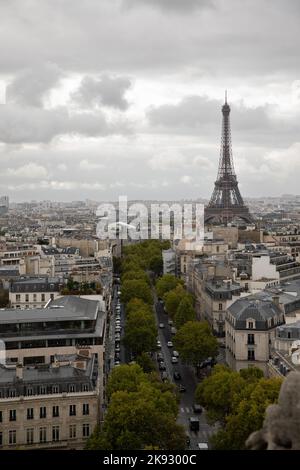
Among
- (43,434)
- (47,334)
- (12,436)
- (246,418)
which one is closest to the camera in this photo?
(246,418)

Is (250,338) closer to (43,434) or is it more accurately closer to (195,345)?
(195,345)

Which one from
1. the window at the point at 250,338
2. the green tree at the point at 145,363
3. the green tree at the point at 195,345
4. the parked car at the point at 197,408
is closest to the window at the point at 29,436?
the parked car at the point at 197,408

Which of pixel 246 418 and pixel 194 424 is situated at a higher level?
pixel 246 418

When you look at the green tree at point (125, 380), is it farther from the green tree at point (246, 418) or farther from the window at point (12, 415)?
the green tree at point (246, 418)

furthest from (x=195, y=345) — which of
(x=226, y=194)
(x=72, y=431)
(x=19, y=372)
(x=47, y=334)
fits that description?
(x=226, y=194)

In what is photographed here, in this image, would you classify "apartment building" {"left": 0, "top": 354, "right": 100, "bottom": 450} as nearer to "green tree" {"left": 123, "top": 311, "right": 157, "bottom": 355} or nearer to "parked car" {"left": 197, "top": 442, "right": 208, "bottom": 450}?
"parked car" {"left": 197, "top": 442, "right": 208, "bottom": 450}

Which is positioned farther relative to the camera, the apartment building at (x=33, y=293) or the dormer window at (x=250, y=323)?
the apartment building at (x=33, y=293)
